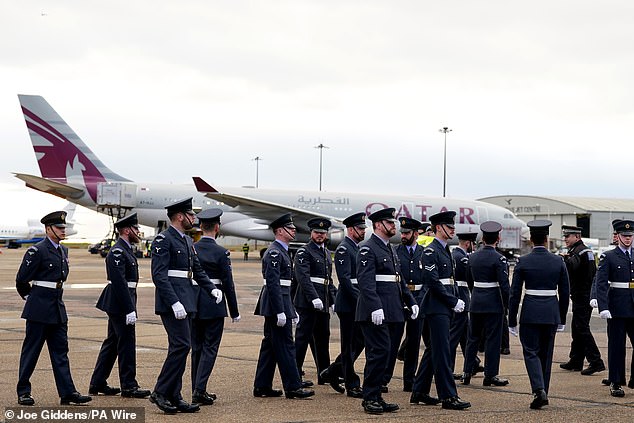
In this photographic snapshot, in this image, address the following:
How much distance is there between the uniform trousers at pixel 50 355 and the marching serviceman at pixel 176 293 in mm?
812

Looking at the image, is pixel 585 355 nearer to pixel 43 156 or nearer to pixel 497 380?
pixel 497 380

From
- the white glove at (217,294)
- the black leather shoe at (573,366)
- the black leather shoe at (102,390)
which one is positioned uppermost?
the white glove at (217,294)

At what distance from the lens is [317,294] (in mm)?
8984

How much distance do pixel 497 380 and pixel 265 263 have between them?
2.80 m

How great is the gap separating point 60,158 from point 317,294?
35841 millimetres

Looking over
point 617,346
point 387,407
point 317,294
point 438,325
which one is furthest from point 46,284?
point 617,346

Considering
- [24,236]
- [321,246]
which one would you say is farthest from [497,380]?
[24,236]

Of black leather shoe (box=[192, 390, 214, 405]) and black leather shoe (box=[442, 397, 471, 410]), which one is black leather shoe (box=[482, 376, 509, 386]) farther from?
black leather shoe (box=[192, 390, 214, 405])

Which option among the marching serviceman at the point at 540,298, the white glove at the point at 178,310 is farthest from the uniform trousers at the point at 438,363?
the white glove at the point at 178,310

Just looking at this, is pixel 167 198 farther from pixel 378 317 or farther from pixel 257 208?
pixel 378 317

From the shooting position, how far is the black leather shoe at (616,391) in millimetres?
8531

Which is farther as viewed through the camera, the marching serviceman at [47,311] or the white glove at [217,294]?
the white glove at [217,294]

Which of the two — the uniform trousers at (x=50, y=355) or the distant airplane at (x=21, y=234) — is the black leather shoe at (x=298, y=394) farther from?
the distant airplane at (x=21, y=234)

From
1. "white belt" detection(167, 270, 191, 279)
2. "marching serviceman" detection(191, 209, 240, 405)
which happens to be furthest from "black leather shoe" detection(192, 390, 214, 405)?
"white belt" detection(167, 270, 191, 279)
